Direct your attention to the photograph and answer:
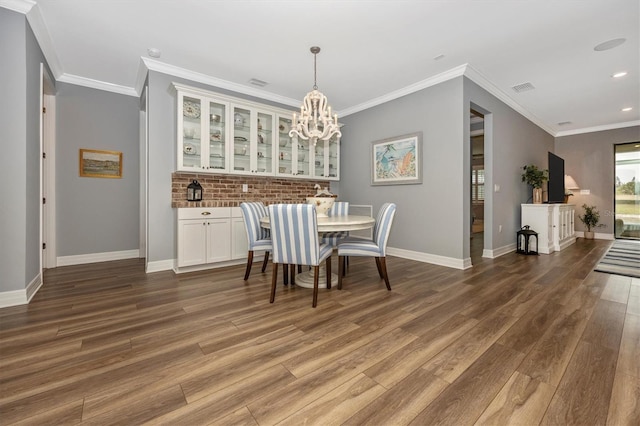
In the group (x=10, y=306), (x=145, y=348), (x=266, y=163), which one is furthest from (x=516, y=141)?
(x=10, y=306)

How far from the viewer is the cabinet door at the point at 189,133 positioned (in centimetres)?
356

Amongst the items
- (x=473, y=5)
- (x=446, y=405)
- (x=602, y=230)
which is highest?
(x=473, y=5)

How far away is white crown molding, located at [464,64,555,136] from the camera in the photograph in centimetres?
373

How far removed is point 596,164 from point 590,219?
1.33 meters

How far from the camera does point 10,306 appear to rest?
2334 mm

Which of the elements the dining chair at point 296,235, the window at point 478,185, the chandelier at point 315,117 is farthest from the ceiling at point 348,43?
the window at point 478,185

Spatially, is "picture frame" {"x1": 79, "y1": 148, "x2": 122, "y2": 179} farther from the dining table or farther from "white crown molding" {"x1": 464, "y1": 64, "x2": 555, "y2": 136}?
"white crown molding" {"x1": 464, "y1": 64, "x2": 555, "y2": 136}

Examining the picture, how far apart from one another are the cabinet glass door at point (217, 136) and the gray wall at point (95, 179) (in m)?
1.50

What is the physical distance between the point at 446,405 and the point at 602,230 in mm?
8154

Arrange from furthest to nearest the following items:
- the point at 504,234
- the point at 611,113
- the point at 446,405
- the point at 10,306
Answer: the point at 611,113 < the point at 504,234 < the point at 10,306 < the point at 446,405

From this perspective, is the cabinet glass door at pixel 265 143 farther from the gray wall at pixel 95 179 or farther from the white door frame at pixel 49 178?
the white door frame at pixel 49 178

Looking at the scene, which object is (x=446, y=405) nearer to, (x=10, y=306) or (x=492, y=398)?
(x=492, y=398)

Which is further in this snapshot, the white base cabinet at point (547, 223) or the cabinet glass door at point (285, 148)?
the white base cabinet at point (547, 223)

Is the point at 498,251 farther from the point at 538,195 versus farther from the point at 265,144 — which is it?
the point at 265,144
